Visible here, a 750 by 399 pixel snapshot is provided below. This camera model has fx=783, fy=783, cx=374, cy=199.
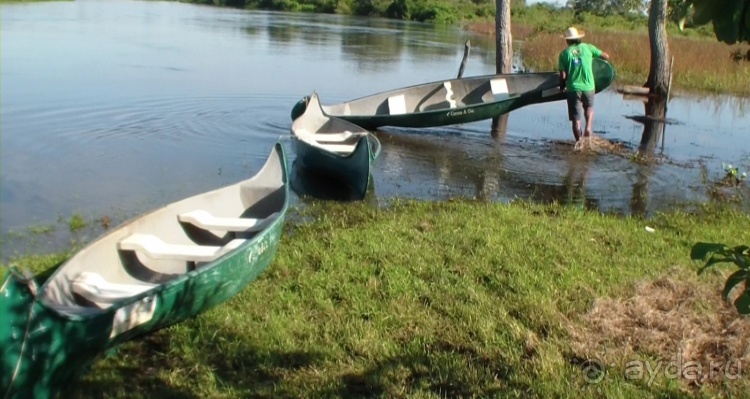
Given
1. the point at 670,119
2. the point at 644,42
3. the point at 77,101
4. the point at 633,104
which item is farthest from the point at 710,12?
the point at 644,42

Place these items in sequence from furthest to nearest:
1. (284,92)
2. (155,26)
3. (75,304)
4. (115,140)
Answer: (155,26), (284,92), (115,140), (75,304)

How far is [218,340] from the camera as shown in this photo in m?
5.45

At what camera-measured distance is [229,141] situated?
1383cm

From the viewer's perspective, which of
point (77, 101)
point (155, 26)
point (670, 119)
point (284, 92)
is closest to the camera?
point (77, 101)

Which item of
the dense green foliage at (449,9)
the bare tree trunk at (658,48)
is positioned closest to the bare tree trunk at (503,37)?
the bare tree trunk at (658,48)

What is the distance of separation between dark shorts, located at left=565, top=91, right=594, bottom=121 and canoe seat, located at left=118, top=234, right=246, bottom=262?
9.15m

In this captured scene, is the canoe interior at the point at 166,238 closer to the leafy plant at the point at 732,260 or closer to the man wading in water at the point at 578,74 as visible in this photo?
the leafy plant at the point at 732,260

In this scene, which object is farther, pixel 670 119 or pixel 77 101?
pixel 670 119

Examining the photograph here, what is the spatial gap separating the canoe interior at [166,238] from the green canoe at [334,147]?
176cm

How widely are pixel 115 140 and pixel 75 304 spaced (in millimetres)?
8569

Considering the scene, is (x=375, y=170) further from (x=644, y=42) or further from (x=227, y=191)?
(x=644, y=42)

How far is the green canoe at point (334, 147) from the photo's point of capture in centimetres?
1001

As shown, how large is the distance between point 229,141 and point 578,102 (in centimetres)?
626

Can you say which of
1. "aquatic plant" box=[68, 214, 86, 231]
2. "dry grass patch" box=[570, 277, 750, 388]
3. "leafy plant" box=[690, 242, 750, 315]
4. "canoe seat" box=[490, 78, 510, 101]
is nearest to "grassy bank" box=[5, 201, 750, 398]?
"dry grass patch" box=[570, 277, 750, 388]
